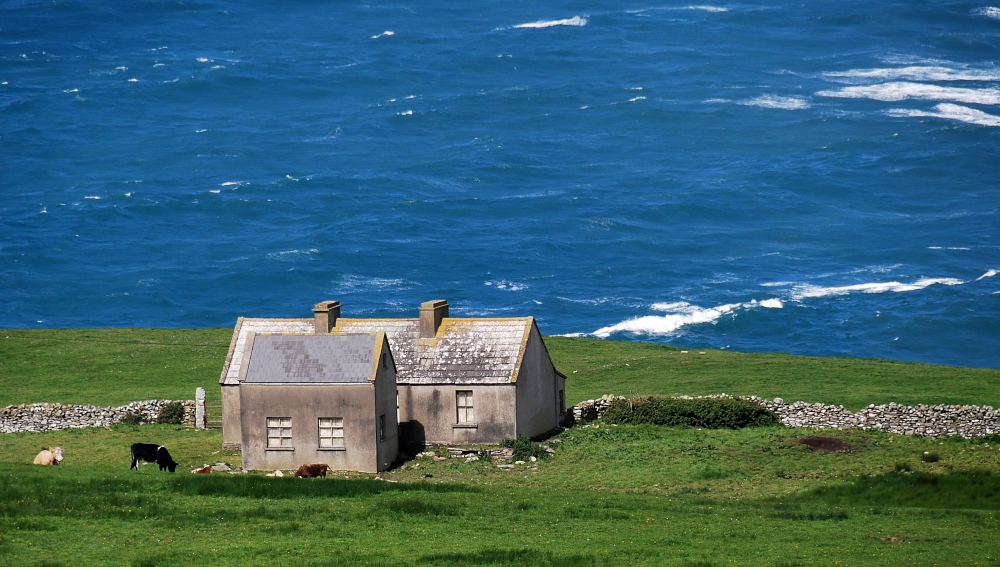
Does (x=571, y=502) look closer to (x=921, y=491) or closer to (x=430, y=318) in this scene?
(x=921, y=491)

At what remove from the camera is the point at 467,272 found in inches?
4862

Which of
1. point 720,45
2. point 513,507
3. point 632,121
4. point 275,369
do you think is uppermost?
point 720,45

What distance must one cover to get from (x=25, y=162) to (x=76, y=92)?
2141cm

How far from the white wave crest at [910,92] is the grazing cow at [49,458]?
140159 millimetres

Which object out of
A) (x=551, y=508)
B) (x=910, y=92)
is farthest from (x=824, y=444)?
(x=910, y=92)

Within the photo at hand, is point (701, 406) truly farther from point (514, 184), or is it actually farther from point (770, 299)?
point (514, 184)

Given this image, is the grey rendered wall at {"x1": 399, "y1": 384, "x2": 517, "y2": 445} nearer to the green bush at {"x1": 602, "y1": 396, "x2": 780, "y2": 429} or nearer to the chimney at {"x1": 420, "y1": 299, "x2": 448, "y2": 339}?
the chimney at {"x1": 420, "y1": 299, "x2": 448, "y2": 339}

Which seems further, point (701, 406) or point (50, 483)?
point (701, 406)

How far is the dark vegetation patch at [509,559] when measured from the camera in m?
32.2

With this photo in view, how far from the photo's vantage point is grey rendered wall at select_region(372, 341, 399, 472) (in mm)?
47156

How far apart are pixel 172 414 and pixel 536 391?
1663 centimetres

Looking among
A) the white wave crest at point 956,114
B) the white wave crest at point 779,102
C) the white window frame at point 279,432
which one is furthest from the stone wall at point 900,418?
the white wave crest at point 779,102

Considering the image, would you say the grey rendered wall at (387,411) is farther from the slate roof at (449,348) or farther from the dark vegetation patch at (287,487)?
the dark vegetation patch at (287,487)

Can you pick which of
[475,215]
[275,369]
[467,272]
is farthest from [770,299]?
[275,369]
